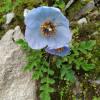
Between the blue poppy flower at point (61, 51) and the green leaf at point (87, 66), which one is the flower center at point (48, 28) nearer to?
the blue poppy flower at point (61, 51)

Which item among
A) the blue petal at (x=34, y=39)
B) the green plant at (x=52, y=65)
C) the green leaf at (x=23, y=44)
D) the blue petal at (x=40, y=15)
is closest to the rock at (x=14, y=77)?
the green plant at (x=52, y=65)

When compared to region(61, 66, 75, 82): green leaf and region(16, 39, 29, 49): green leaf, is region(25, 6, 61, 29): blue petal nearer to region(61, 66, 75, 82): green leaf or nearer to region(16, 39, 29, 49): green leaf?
region(16, 39, 29, 49): green leaf

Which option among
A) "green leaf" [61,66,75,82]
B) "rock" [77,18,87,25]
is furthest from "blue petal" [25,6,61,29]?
"rock" [77,18,87,25]

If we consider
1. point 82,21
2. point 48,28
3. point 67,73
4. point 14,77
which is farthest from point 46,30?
point 82,21

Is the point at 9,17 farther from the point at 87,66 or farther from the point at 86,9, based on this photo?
the point at 87,66

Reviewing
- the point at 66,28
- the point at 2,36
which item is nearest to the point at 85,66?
the point at 66,28

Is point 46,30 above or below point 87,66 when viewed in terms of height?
above
